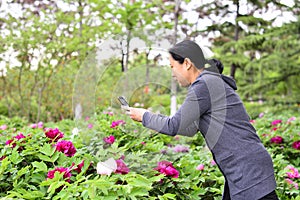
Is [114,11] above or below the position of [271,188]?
above

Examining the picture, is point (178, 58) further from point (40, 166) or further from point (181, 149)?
point (181, 149)

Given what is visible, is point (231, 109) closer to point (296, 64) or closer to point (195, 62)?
point (195, 62)

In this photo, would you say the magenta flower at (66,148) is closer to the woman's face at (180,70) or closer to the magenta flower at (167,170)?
the magenta flower at (167,170)

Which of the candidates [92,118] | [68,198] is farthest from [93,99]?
[68,198]

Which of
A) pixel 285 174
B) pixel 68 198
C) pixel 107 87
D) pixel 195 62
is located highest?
pixel 195 62

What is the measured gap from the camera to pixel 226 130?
2.02 m

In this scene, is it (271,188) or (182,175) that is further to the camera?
(182,175)

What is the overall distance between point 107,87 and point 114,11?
5.84 meters

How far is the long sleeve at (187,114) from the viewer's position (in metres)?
1.97

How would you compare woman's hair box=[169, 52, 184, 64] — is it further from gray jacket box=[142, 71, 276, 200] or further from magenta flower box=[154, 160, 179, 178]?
magenta flower box=[154, 160, 179, 178]

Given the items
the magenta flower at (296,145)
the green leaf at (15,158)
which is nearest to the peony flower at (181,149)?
the magenta flower at (296,145)

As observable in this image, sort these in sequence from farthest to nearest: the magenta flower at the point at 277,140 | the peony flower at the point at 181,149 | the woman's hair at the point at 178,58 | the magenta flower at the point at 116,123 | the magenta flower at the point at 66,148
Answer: the magenta flower at the point at 277,140, the peony flower at the point at 181,149, the magenta flower at the point at 116,123, the magenta flower at the point at 66,148, the woman's hair at the point at 178,58

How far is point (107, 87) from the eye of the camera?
3.40m

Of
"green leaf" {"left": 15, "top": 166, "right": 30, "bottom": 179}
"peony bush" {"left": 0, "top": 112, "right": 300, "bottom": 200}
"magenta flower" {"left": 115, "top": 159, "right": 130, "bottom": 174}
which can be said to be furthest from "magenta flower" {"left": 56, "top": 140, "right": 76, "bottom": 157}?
"magenta flower" {"left": 115, "top": 159, "right": 130, "bottom": 174}
